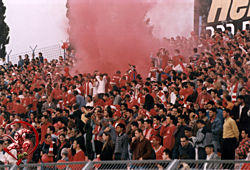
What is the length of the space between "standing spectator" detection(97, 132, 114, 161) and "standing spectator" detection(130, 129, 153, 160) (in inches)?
18.2

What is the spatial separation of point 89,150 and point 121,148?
3.68ft

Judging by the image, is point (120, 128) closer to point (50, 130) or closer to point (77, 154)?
point (77, 154)

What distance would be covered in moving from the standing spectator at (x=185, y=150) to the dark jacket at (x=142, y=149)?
22.9 inches

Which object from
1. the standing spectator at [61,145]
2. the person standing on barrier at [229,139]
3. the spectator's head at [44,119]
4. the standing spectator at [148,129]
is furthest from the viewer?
the spectator's head at [44,119]

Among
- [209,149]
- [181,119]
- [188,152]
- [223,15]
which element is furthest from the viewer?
[223,15]

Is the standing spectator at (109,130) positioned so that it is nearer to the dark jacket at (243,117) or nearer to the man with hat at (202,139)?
the man with hat at (202,139)

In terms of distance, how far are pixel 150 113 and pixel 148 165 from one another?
5.22 metres

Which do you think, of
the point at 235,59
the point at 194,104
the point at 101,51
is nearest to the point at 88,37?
the point at 101,51

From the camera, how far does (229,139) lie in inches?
423

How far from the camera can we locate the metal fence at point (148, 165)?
23.9 ft

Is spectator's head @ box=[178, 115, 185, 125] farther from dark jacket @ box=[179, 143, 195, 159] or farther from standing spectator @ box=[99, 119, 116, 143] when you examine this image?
standing spectator @ box=[99, 119, 116, 143]

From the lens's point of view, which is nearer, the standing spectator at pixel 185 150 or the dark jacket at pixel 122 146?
the standing spectator at pixel 185 150

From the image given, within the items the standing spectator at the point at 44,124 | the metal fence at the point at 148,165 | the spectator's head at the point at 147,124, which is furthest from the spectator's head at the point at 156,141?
the standing spectator at the point at 44,124

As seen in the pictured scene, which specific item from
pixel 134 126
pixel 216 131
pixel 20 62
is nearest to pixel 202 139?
pixel 216 131
